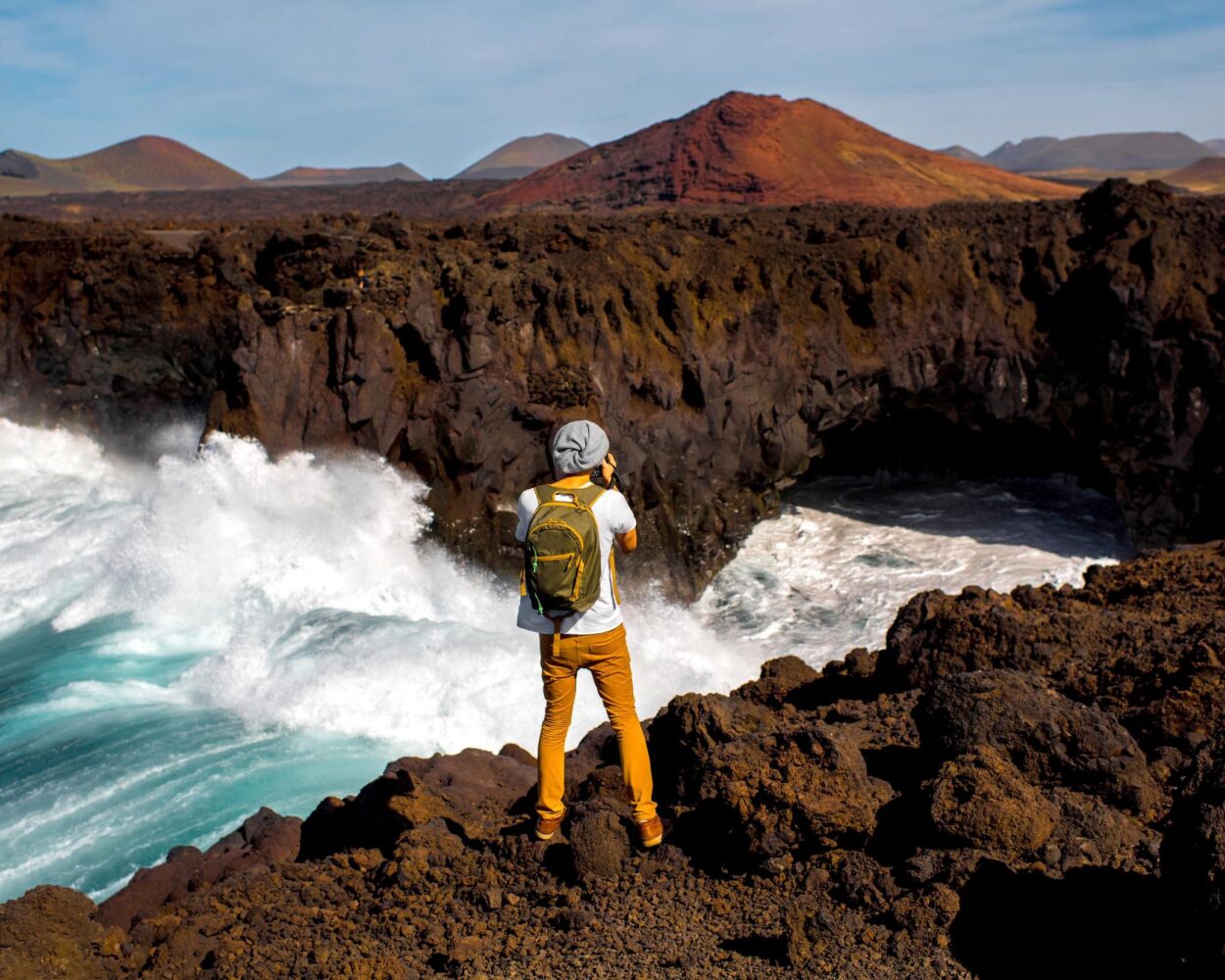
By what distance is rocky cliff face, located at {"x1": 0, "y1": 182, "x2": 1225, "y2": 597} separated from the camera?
544 inches

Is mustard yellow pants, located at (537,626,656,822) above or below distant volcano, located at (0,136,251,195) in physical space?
below

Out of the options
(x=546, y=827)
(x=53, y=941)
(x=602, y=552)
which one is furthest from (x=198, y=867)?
(x=602, y=552)

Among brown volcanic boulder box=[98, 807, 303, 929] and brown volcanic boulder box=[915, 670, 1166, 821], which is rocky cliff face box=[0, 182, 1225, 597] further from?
brown volcanic boulder box=[915, 670, 1166, 821]

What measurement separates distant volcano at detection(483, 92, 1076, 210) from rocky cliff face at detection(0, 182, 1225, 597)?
2407 cm

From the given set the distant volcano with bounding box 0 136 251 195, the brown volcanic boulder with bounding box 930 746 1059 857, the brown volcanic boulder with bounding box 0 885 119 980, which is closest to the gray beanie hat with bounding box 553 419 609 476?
the brown volcanic boulder with bounding box 930 746 1059 857

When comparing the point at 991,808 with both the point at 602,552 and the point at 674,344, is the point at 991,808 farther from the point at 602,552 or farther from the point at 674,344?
the point at 674,344

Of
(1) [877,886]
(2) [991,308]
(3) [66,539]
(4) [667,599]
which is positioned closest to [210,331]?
(3) [66,539]

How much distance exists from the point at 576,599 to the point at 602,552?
0.74 feet

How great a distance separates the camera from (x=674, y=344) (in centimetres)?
1512

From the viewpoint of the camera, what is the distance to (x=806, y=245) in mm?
17047

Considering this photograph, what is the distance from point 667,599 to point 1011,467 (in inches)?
338

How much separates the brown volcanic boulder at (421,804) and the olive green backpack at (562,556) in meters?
1.45

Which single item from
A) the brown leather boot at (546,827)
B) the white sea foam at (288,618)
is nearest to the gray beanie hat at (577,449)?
the brown leather boot at (546,827)

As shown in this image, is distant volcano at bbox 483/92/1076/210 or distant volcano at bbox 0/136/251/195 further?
distant volcano at bbox 0/136/251/195
